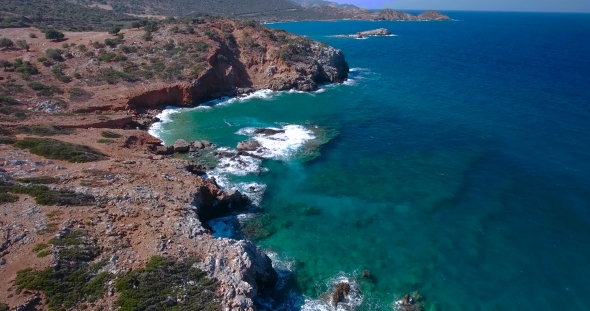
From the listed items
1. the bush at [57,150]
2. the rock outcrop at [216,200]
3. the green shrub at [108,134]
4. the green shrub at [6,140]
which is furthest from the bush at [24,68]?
the rock outcrop at [216,200]

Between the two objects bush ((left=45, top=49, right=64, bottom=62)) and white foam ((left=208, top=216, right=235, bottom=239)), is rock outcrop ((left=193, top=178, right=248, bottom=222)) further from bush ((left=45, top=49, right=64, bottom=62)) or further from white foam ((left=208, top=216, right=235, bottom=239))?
bush ((left=45, top=49, right=64, bottom=62))

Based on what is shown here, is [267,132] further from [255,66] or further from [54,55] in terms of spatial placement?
[54,55]

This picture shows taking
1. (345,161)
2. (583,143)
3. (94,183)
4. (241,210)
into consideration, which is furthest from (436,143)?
(94,183)

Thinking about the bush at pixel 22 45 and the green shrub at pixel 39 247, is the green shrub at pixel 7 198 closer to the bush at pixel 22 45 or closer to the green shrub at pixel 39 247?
the green shrub at pixel 39 247

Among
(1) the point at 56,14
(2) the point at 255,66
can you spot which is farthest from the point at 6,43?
(1) the point at 56,14

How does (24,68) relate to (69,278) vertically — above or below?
above

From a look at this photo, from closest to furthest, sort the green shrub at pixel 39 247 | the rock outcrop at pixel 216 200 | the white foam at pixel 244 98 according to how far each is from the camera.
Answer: the green shrub at pixel 39 247
the rock outcrop at pixel 216 200
the white foam at pixel 244 98

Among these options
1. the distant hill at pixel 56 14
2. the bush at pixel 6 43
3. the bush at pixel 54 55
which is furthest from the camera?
the distant hill at pixel 56 14

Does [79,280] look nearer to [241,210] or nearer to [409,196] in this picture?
[241,210]
